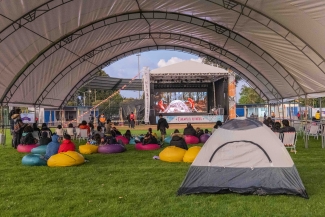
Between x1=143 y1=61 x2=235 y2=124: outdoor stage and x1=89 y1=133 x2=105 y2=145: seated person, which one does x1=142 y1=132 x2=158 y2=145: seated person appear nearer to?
x1=89 y1=133 x2=105 y2=145: seated person

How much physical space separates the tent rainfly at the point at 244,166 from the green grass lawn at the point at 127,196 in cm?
19

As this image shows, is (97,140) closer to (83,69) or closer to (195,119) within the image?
(83,69)

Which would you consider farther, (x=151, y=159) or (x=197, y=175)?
(x=151, y=159)


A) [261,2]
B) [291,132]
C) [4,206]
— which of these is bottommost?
[4,206]

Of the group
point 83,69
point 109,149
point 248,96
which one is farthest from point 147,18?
point 248,96

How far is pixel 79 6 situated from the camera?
1254cm

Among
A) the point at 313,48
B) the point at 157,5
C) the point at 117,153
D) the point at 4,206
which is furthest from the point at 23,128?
the point at 313,48

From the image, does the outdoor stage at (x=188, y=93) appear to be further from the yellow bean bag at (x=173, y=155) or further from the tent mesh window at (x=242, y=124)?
the tent mesh window at (x=242, y=124)

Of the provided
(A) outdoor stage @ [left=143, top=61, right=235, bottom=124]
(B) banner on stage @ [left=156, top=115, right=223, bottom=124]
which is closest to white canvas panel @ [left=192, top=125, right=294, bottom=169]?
(A) outdoor stage @ [left=143, top=61, right=235, bottom=124]

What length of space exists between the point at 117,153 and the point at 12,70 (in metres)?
7.33

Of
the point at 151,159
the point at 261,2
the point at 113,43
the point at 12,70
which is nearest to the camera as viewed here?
the point at 151,159

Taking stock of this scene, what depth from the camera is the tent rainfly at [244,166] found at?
560 centimetres

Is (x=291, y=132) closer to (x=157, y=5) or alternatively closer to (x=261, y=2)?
(x=261, y=2)

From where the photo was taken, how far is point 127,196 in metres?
5.68
